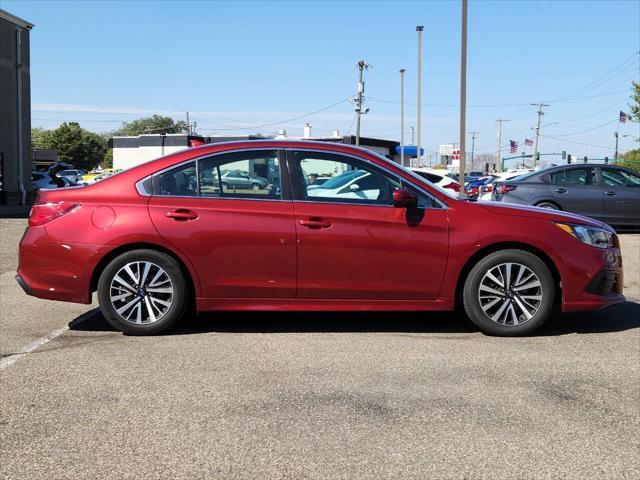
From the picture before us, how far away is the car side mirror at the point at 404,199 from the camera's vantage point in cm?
561

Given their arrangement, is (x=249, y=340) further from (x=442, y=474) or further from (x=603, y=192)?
(x=603, y=192)

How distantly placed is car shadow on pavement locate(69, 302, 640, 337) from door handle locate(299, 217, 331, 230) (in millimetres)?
974

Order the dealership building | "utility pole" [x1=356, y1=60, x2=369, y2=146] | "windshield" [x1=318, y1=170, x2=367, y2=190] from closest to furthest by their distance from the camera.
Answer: "windshield" [x1=318, y1=170, x2=367, y2=190] → the dealership building → "utility pole" [x1=356, y1=60, x2=369, y2=146]

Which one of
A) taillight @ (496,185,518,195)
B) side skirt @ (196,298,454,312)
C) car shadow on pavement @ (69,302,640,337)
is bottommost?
car shadow on pavement @ (69,302,640,337)

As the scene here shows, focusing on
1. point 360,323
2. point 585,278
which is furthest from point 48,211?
point 585,278

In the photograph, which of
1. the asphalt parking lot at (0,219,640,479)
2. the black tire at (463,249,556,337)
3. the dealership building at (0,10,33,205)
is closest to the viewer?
the asphalt parking lot at (0,219,640,479)

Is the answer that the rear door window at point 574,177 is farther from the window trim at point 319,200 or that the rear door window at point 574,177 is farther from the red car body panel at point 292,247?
the window trim at point 319,200

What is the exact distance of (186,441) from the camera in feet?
11.6

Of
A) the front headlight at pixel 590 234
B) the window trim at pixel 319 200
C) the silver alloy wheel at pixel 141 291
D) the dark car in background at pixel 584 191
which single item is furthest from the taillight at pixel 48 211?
the dark car in background at pixel 584 191

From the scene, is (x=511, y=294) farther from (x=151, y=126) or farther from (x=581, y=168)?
(x=151, y=126)

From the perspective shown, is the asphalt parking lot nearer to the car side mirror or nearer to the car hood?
the car hood

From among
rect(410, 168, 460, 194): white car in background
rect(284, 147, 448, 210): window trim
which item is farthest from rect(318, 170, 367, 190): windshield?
rect(410, 168, 460, 194): white car in background

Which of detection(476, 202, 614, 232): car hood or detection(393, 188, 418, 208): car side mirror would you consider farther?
detection(476, 202, 614, 232): car hood

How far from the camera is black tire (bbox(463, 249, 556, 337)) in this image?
5.71 m
